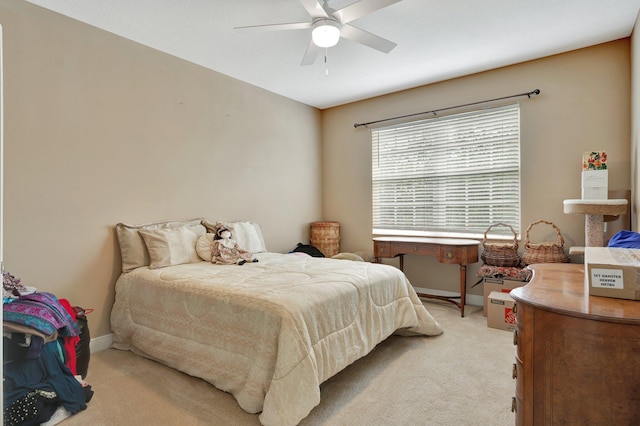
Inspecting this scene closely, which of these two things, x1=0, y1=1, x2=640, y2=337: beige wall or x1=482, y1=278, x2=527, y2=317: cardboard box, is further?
x1=482, y1=278, x2=527, y2=317: cardboard box

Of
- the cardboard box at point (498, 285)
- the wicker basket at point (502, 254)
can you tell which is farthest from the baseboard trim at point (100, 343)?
the wicker basket at point (502, 254)

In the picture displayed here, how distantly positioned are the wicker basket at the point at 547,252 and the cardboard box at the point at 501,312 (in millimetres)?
441

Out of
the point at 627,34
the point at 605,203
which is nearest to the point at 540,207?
the point at 605,203

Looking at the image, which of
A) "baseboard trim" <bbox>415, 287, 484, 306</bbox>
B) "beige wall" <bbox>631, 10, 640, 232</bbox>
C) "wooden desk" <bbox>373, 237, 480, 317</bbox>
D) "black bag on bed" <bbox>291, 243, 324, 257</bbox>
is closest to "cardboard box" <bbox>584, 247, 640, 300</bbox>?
"beige wall" <bbox>631, 10, 640, 232</bbox>

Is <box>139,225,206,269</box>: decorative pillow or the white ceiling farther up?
the white ceiling

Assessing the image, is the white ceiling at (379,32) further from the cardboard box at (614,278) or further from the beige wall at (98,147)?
the cardboard box at (614,278)

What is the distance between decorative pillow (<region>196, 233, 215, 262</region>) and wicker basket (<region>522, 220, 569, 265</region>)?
2991mm

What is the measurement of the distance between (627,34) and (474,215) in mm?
2053

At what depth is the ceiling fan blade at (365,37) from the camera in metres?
2.37

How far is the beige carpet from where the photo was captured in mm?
1843

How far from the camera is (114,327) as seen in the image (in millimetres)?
2785

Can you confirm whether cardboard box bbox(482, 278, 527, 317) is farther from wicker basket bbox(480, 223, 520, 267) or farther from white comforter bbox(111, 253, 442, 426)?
white comforter bbox(111, 253, 442, 426)

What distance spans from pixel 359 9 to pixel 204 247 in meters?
2.27

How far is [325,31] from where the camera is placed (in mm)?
2312
